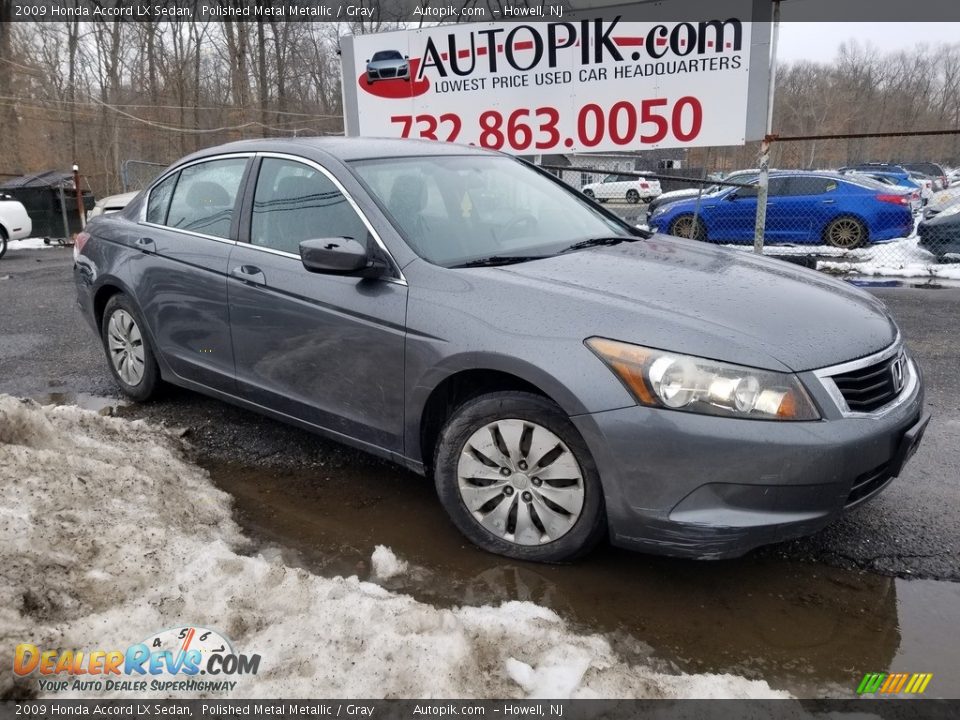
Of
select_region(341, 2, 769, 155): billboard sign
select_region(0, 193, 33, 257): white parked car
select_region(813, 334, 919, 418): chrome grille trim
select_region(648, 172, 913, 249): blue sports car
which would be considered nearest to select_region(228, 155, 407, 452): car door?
select_region(813, 334, 919, 418): chrome grille trim

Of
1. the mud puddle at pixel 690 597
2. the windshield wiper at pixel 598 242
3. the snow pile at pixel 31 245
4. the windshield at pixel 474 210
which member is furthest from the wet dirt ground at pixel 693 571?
the snow pile at pixel 31 245

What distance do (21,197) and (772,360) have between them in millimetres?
16798

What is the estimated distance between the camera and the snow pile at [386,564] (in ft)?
9.11

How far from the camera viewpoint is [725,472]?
2.37 meters

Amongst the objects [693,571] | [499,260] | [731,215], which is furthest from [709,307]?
[731,215]

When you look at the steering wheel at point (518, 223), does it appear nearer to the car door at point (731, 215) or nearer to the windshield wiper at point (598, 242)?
the windshield wiper at point (598, 242)

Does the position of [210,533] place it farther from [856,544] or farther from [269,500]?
[856,544]

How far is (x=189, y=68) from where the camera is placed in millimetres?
27078

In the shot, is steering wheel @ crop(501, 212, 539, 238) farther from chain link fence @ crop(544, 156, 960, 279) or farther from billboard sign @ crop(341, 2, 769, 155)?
chain link fence @ crop(544, 156, 960, 279)

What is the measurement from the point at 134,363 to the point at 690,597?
3.55m

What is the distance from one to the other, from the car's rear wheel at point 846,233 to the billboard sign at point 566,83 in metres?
5.23

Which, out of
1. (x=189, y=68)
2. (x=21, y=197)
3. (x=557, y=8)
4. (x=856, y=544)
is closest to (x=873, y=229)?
(x=557, y=8)

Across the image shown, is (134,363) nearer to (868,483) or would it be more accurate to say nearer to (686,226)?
(868,483)

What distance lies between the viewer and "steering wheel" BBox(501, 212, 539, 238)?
3.44m
